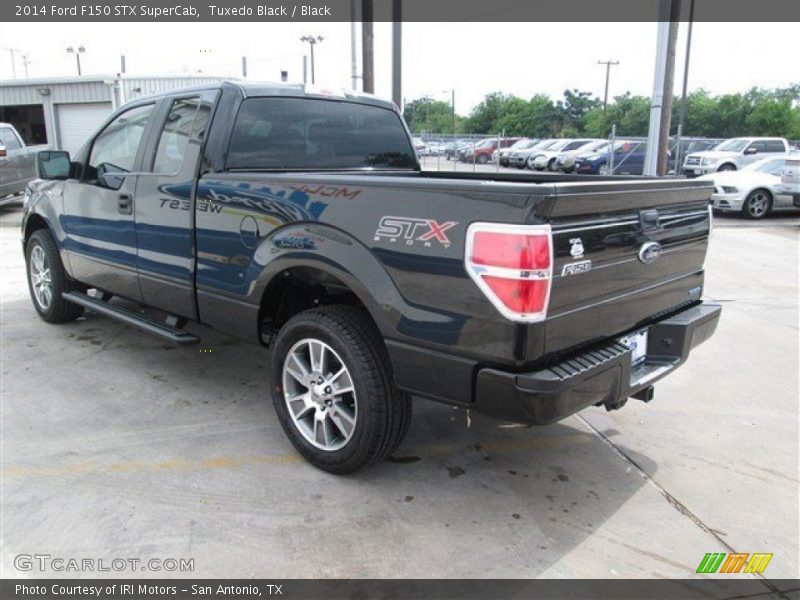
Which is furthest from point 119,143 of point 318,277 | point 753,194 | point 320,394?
point 753,194

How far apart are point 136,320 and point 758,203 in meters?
14.7

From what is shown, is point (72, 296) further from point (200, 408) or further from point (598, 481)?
point (598, 481)

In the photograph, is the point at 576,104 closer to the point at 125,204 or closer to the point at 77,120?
the point at 77,120

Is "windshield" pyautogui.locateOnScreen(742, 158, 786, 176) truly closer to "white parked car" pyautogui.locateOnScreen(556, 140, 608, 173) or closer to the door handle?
"white parked car" pyautogui.locateOnScreen(556, 140, 608, 173)

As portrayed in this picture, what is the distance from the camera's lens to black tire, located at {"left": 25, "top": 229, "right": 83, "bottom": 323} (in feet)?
18.2

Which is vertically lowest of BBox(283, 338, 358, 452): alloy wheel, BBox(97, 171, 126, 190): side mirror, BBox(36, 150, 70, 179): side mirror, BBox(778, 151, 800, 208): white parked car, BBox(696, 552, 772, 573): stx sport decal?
BBox(696, 552, 772, 573): stx sport decal

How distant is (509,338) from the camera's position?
2.52m

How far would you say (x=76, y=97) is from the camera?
21.1 m

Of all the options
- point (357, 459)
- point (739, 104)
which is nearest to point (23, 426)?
point (357, 459)

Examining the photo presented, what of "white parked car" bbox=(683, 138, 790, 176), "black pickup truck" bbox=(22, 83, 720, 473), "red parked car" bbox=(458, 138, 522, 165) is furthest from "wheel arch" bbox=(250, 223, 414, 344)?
"red parked car" bbox=(458, 138, 522, 165)

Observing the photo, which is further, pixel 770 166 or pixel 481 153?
pixel 481 153

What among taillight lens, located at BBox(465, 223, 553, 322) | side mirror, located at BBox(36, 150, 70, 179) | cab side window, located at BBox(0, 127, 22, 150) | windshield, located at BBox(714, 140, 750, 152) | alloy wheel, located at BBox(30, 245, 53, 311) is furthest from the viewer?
windshield, located at BBox(714, 140, 750, 152)

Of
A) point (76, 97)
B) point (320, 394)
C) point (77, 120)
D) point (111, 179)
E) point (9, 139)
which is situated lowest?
point (320, 394)

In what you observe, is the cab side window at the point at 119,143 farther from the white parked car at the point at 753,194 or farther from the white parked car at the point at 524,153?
the white parked car at the point at 524,153
